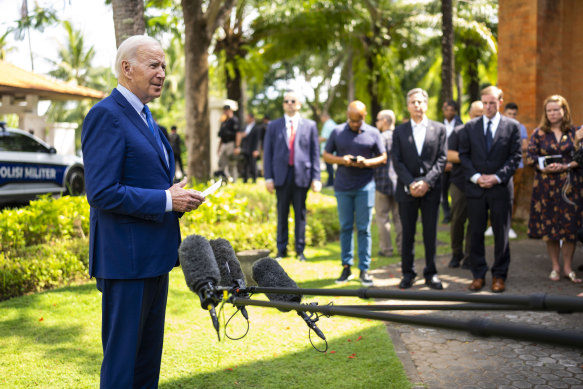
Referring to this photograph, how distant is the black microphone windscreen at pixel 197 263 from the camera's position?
114 inches

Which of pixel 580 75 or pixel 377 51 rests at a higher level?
pixel 377 51

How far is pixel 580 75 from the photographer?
432 inches

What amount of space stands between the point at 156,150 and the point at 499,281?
5116mm

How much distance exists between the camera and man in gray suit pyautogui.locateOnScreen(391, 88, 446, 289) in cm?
691

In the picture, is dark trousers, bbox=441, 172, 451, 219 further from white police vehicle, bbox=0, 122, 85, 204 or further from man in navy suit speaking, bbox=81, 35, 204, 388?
man in navy suit speaking, bbox=81, 35, 204, 388

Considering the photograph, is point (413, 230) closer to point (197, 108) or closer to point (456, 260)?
point (456, 260)

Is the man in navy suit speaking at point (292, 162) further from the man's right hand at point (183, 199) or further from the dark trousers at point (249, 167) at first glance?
the dark trousers at point (249, 167)

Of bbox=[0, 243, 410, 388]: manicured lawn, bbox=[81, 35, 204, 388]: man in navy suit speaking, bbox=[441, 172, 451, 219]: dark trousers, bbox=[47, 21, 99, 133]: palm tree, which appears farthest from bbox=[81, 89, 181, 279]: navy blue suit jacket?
bbox=[47, 21, 99, 133]: palm tree

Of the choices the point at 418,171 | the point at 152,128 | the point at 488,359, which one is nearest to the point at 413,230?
the point at 418,171

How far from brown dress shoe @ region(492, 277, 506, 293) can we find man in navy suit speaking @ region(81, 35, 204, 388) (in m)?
4.83

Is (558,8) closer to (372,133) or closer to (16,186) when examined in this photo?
(372,133)

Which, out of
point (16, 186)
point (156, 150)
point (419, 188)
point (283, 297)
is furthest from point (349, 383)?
point (16, 186)

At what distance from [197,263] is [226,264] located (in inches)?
13.4

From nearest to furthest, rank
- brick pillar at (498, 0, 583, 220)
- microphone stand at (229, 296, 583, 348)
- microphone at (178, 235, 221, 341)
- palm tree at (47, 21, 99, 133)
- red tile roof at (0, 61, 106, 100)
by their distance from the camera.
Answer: microphone stand at (229, 296, 583, 348) → microphone at (178, 235, 221, 341) → brick pillar at (498, 0, 583, 220) → red tile roof at (0, 61, 106, 100) → palm tree at (47, 21, 99, 133)
